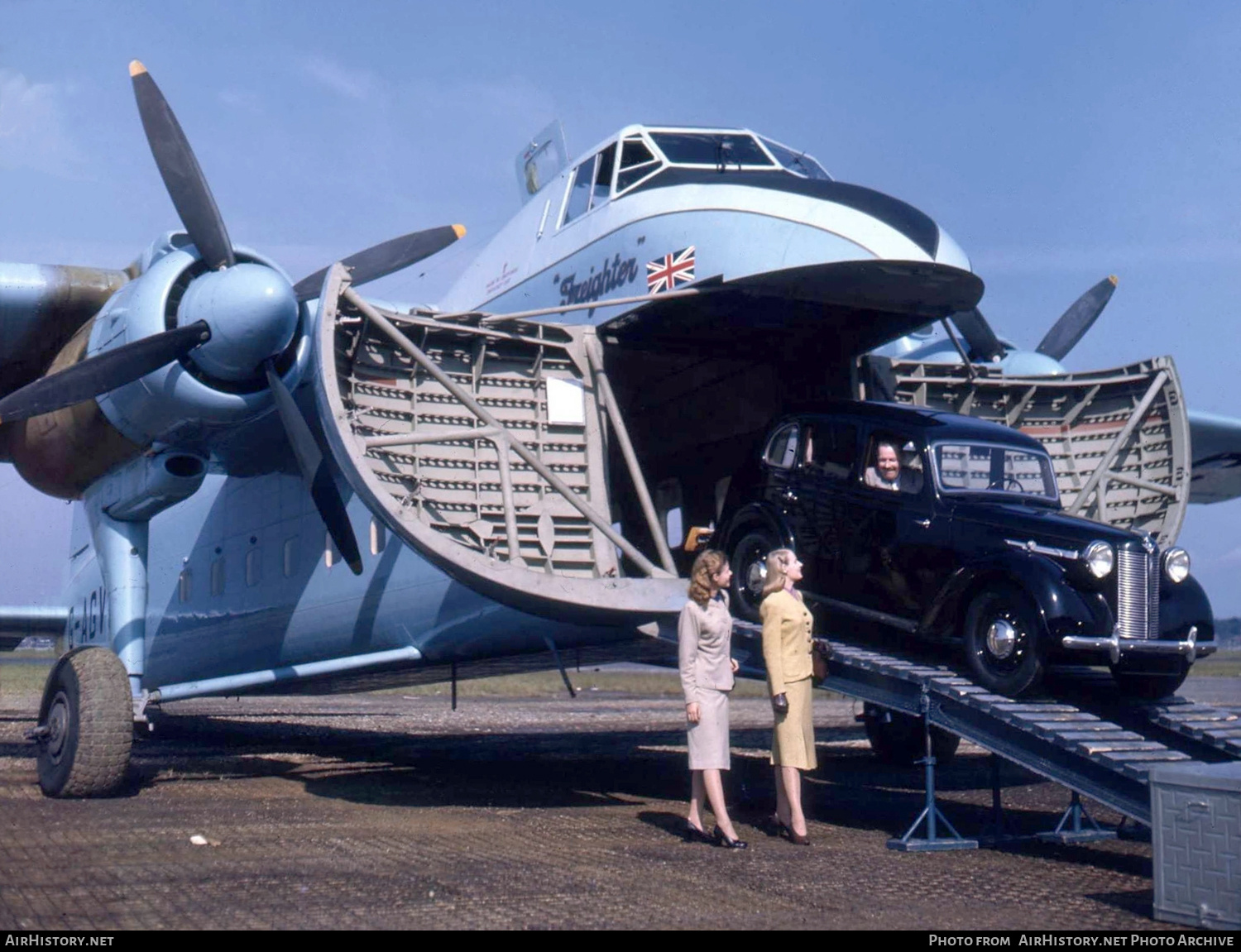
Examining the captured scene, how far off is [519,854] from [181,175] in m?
7.48

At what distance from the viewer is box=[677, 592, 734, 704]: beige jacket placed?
25.5 ft

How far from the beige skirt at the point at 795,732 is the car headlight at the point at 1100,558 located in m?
1.91

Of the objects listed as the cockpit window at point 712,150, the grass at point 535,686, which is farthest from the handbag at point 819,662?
the grass at point 535,686

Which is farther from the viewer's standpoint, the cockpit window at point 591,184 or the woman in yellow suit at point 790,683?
the cockpit window at point 591,184

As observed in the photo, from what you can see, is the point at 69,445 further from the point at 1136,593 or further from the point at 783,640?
the point at 1136,593

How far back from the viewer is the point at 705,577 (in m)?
7.81

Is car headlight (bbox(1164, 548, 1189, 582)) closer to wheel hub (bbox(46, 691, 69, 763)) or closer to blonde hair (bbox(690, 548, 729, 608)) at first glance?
blonde hair (bbox(690, 548, 729, 608))

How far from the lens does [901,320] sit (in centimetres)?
1048

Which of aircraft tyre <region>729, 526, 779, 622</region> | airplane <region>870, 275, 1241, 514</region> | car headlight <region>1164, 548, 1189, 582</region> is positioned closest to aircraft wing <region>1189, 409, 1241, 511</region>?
airplane <region>870, 275, 1241, 514</region>

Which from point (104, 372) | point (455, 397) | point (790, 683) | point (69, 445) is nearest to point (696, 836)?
point (790, 683)

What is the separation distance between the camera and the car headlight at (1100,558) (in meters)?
7.64

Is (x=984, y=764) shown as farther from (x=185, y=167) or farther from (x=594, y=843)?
(x=185, y=167)

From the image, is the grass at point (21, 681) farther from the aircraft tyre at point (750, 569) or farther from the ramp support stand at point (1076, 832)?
the ramp support stand at point (1076, 832)

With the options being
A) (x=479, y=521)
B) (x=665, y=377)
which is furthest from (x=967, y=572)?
(x=665, y=377)
